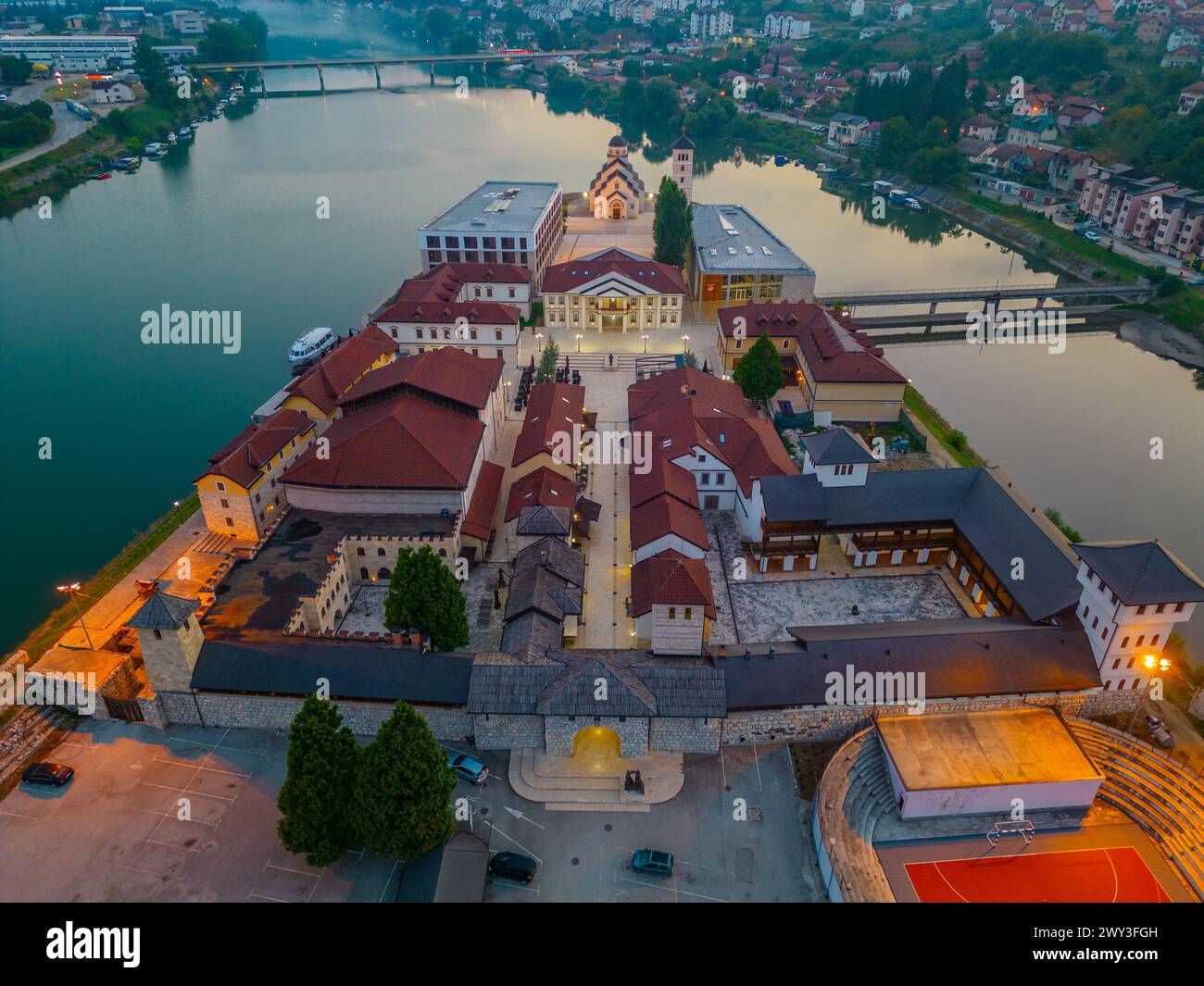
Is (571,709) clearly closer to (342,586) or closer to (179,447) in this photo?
(342,586)

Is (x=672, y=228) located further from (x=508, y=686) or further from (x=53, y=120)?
(x=53, y=120)

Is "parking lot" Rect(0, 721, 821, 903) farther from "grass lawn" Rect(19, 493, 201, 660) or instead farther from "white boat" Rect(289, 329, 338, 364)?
"white boat" Rect(289, 329, 338, 364)

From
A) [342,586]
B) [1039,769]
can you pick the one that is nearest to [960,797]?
[1039,769]

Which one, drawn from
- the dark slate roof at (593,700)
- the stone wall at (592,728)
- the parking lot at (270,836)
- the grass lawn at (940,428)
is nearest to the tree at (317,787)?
the parking lot at (270,836)

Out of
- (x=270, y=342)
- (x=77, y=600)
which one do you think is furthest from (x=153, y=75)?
(x=77, y=600)

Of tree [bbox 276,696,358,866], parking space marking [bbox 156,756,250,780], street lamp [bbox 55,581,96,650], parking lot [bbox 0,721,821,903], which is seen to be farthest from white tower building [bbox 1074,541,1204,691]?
street lamp [bbox 55,581,96,650]

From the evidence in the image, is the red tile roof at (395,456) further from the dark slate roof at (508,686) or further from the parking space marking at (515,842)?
the parking space marking at (515,842)
